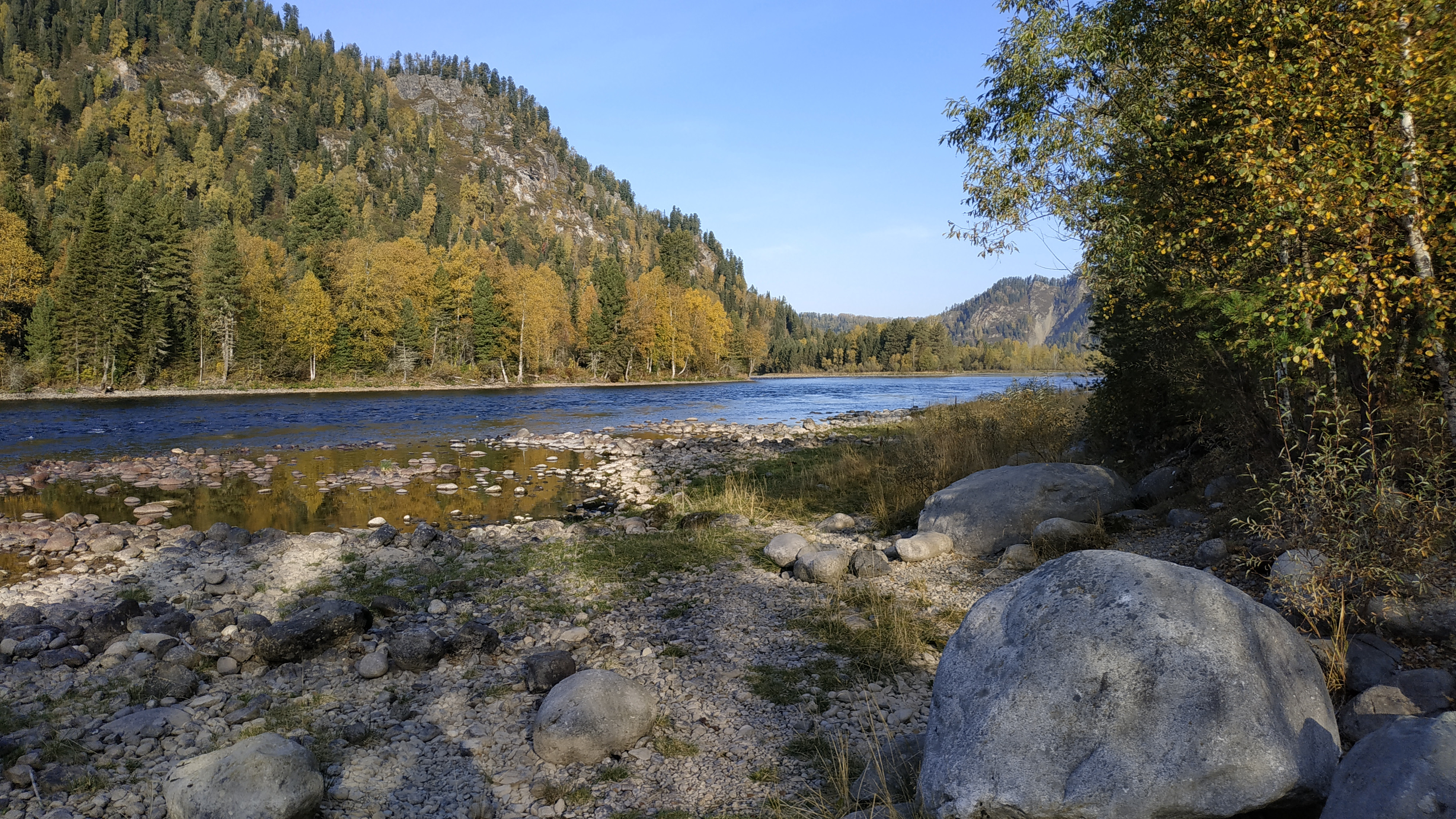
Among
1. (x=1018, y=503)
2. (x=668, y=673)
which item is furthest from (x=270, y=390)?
(x=1018, y=503)

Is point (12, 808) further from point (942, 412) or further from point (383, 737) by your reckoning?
point (942, 412)

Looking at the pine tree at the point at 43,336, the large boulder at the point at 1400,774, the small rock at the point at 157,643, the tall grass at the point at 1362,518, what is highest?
the pine tree at the point at 43,336

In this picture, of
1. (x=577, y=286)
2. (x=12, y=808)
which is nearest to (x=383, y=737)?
(x=12, y=808)

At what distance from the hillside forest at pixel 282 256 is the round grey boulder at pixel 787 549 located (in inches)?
1488

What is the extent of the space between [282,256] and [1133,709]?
81.1 m

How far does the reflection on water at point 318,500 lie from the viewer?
1420cm

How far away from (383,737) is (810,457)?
49.6ft

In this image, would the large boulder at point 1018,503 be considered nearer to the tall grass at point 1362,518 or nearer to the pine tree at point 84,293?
the tall grass at point 1362,518

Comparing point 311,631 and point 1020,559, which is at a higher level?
point 1020,559

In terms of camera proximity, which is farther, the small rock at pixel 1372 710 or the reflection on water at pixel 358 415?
the reflection on water at pixel 358 415

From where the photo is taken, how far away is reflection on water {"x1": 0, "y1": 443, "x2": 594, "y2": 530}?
14203 millimetres

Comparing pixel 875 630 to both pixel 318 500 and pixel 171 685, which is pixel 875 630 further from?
pixel 318 500

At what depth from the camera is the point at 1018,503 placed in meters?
9.55

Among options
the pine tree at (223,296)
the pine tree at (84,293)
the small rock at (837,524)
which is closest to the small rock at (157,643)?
the small rock at (837,524)
